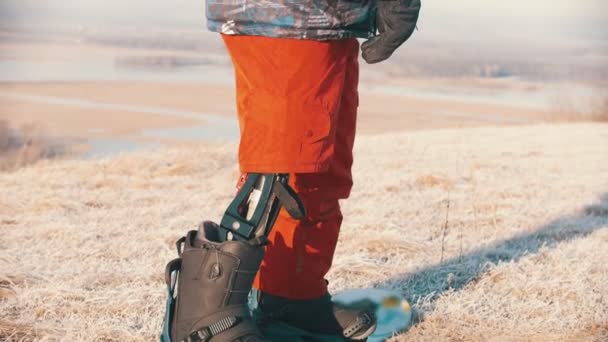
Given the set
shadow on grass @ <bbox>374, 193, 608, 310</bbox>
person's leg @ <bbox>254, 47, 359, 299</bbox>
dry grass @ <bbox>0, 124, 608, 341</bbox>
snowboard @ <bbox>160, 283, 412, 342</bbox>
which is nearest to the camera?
person's leg @ <bbox>254, 47, 359, 299</bbox>

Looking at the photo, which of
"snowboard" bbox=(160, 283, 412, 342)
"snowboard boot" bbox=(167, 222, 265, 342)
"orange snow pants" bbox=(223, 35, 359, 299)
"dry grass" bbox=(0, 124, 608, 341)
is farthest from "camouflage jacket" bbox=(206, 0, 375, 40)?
"dry grass" bbox=(0, 124, 608, 341)

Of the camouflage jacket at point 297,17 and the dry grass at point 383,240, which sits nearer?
the camouflage jacket at point 297,17

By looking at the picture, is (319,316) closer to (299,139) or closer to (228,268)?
(228,268)

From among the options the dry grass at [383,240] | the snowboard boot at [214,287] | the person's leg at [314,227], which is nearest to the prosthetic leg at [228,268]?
the snowboard boot at [214,287]

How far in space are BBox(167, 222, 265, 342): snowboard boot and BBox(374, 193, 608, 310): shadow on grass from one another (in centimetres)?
132

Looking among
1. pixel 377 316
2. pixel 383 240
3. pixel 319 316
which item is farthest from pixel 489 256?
pixel 319 316

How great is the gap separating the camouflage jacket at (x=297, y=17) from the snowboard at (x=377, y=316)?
1.04 meters

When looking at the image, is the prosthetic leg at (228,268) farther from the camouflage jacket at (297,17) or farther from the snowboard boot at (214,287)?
the camouflage jacket at (297,17)

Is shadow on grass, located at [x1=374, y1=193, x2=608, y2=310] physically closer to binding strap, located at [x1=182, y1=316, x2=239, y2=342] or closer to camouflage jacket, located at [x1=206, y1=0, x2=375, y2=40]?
binding strap, located at [x1=182, y1=316, x2=239, y2=342]

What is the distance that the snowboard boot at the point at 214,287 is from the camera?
8.26 feet

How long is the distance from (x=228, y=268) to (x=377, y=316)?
3.27ft

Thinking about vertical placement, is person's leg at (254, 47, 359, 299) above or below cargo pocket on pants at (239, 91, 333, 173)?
below

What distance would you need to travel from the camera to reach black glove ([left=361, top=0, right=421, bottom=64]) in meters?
2.52

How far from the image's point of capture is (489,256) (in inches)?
180
